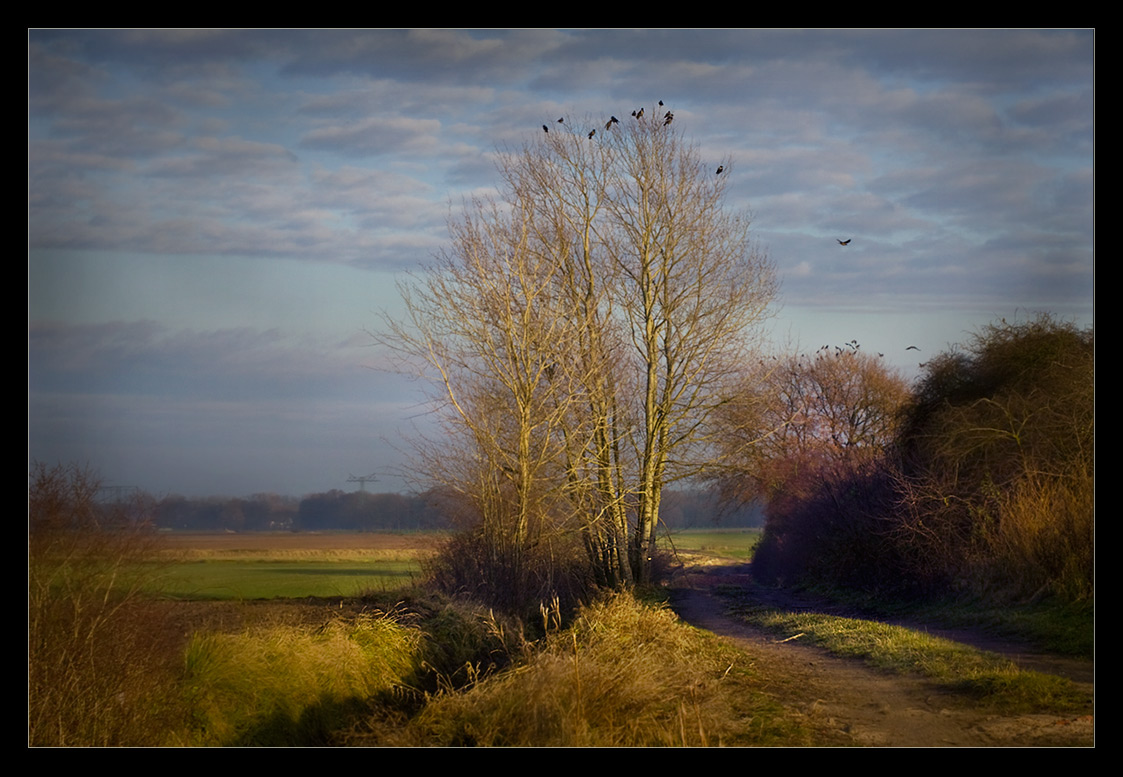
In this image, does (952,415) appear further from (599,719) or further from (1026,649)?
(599,719)

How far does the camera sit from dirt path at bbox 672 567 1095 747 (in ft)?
21.8

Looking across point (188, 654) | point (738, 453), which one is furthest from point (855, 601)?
point (188, 654)

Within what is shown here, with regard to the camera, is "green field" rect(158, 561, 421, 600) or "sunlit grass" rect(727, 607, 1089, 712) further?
"green field" rect(158, 561, 421, 600)

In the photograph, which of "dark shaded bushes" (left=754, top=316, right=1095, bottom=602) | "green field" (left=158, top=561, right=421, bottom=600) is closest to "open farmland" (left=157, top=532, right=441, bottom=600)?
"green field" (left=158, top=561, right=421, bottom=600)

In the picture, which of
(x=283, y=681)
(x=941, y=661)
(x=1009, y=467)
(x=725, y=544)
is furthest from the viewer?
Result: (x=725, y=544)

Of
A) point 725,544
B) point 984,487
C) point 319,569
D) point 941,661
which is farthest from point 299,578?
point 725,544

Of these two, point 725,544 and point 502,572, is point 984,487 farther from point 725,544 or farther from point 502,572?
point 725,544

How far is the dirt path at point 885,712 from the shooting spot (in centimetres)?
664

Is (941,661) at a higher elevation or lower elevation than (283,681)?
higher

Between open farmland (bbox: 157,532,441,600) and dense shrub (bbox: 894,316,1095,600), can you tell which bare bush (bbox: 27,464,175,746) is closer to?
open farmland (bbox: 157,532,441,600)

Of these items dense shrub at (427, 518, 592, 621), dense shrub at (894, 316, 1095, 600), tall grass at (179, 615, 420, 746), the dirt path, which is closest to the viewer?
the dirt path

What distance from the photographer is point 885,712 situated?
24.7 feet

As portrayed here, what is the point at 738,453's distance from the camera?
761 inches

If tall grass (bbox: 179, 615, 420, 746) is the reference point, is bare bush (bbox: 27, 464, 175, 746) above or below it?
above
